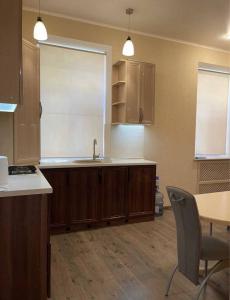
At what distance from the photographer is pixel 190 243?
5.80 ft

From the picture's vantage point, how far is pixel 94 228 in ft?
11.3

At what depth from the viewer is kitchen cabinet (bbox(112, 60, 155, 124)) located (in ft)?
12.2

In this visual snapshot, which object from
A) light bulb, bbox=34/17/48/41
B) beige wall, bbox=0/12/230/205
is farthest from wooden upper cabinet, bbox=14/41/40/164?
beige wall, bbox=0/12/230/205

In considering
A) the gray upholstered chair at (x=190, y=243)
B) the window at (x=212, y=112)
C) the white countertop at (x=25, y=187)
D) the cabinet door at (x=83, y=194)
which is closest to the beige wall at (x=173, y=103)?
the window at (x=212, y=112)

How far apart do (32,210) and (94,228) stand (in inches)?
72.9

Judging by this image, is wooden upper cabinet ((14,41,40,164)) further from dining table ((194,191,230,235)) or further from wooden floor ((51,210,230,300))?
dining table ((194,191,230,235))

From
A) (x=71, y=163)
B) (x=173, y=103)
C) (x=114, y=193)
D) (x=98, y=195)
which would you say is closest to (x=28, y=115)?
(x=71, y=163)

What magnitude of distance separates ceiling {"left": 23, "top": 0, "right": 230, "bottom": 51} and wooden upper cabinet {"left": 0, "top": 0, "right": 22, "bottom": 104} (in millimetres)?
1499

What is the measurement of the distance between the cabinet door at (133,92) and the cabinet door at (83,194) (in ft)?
3.31

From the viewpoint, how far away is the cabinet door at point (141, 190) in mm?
3650

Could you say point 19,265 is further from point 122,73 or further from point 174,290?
point 122,73

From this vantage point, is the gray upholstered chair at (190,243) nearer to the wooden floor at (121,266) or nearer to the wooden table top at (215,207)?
the wooden table top at (215,207)

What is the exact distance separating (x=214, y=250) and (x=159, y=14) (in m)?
2.99

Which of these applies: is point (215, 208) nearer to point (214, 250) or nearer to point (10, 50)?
point (214, 250)
